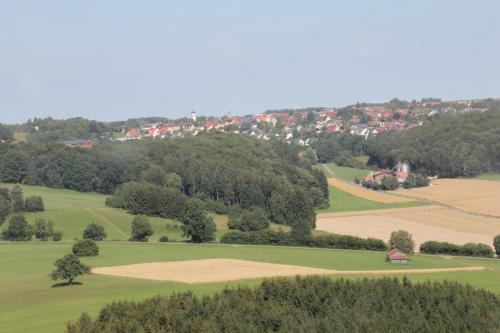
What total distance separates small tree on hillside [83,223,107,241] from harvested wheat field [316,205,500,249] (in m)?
26.2

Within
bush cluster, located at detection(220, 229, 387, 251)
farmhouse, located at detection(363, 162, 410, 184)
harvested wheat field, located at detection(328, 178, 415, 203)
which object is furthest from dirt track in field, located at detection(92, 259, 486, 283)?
farmhouse, located at detection(363, 162, 410, 184)

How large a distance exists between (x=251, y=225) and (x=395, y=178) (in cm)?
6565

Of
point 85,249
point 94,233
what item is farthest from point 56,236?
point 85,249

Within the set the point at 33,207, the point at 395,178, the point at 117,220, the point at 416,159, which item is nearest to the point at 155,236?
the point at 117,220

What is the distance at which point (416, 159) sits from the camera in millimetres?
171125

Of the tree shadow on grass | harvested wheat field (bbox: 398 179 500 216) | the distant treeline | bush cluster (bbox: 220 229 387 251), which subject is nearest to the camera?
the tree shadow on grass

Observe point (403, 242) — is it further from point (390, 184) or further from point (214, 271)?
point (390, 184)

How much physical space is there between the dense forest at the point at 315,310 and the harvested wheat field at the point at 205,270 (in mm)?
10173

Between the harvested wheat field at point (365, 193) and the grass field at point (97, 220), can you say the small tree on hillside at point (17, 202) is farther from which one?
the harvested wheat field at point (365, 193)

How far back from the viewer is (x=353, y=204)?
427ft

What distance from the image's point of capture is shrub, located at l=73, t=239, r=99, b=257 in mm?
74750

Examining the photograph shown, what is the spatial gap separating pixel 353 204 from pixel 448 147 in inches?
1803

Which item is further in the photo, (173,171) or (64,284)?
(173,171)

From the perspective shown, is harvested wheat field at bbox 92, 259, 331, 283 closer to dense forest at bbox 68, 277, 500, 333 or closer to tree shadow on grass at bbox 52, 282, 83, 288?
tree shadow on grass at bbox 52, 282, 83, 288
